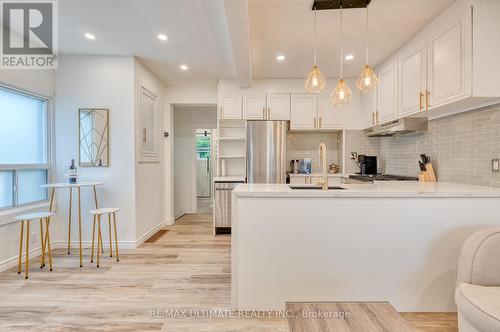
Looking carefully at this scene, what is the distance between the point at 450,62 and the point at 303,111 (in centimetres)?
243

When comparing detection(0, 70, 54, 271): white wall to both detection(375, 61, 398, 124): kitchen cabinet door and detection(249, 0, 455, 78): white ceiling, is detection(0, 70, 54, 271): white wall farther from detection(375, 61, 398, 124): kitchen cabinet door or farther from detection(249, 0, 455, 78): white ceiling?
detection(375, 61, 398, 124): kitchen cabinet door

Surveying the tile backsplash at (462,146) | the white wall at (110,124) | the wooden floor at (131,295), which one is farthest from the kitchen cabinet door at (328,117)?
the white wall at (110,124)

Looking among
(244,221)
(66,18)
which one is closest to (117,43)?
(66,18)

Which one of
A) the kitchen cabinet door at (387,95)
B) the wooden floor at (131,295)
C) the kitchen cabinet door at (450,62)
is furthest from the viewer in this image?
the kitchen cabinet door at (387,95)

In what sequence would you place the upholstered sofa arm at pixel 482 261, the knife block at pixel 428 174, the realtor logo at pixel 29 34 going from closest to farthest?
the upholstered sofa arm at pixel 482 261, the realtor logo at pixel 29 34, the knife block at pixel 428 174

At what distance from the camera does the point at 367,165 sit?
14.8 feet

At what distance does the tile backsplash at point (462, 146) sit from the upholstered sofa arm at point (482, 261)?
106 centimetres

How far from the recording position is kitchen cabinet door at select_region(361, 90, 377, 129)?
13.7 feet

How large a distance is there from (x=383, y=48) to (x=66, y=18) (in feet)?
12.1

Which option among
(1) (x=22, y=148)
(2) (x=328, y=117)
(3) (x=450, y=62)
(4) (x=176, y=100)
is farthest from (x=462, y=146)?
(1) (x=22, y=148)

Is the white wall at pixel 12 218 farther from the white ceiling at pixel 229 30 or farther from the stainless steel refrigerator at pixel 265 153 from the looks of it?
the stainless steel refrigerator at pixel 265 153

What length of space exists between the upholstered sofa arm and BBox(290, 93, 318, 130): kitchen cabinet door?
3.30 meters

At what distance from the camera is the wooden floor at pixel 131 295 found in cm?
198

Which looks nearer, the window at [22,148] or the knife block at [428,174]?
the window at [22,148]
